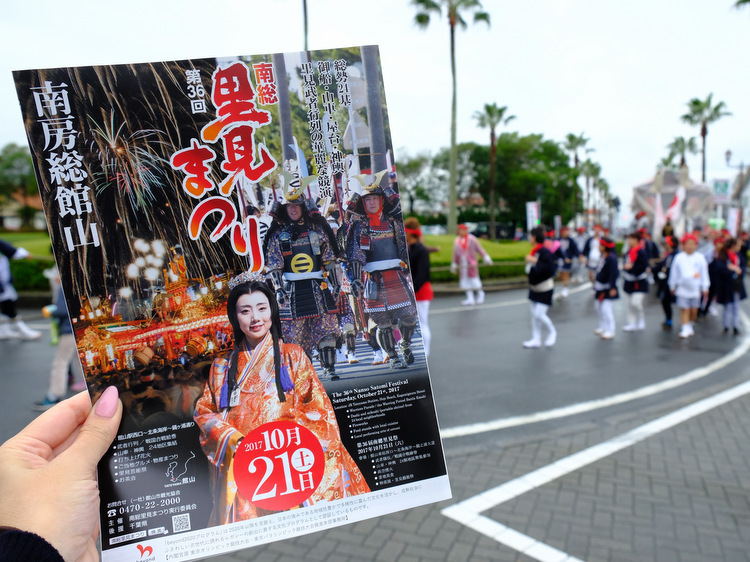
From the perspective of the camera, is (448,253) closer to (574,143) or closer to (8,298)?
(8,298)

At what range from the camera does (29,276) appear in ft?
48.1

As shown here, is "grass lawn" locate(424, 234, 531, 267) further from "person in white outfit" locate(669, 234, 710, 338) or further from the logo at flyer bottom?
the logo at flyer bottom

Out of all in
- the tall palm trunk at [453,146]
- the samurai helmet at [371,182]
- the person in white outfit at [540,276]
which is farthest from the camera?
the tall palm trunk at [453,146]

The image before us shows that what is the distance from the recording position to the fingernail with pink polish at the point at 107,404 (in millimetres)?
1089

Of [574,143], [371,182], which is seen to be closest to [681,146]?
[574,143]

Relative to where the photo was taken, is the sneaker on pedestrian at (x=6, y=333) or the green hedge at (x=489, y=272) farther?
the green hedge at (x=489, y=272)

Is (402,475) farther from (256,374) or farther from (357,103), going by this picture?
(357,103)

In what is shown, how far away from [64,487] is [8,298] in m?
9.64

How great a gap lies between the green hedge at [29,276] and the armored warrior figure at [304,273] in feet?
52.3

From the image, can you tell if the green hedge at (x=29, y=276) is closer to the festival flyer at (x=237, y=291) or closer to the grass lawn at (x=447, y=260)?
the grass lawn at (x=447, y=260)

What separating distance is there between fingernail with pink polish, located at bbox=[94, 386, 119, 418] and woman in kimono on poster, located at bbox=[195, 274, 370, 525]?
162 mm

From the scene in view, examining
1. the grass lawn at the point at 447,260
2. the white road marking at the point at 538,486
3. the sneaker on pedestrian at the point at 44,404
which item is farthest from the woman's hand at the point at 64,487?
the grass lawn at the point at 447,260

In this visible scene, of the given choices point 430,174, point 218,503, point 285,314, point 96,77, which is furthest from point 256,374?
point 430,174

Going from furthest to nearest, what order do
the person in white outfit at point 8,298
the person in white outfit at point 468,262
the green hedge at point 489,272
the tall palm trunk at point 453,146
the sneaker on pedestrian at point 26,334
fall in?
1. the tall palm trunk at point 453,146
2. the green hedge at point 489,272
3. the person in white outfit at point 468,262
4. the sneaker on pedestrian at point 26,334
5. the person in white outfit at point 8,298
